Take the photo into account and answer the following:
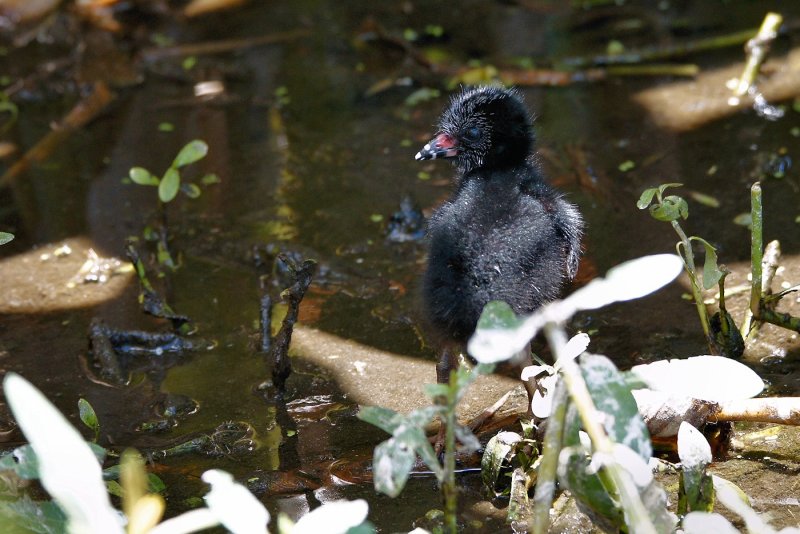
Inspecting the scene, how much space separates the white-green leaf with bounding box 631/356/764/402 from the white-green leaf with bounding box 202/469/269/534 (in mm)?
908

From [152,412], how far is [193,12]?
4.94 metres

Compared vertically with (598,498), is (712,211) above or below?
below

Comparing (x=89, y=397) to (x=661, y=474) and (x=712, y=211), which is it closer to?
(x=661, y=474)

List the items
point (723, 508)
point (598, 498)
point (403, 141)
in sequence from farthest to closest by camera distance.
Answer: point (403, 141) < point (723, 508) < point (598, 498)

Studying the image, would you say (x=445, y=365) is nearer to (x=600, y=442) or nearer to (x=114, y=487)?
(x=114, y=487)

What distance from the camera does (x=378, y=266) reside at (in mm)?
4438

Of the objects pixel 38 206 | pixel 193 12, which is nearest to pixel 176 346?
pixel 38 206

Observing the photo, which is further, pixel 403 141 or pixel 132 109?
pixel 132 109

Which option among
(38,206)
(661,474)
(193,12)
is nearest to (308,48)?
(193,12)

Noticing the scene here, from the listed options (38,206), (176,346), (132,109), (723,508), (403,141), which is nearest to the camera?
(723,508)

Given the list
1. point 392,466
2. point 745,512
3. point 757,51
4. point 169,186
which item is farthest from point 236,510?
point 757,51

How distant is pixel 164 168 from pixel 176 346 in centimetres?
187

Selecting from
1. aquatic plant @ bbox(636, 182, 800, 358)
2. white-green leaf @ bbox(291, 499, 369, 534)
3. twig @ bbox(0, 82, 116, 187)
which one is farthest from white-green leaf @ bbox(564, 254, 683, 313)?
twig @ bbox(0, 82, 116, 187)

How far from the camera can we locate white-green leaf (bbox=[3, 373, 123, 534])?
6.34 feet
